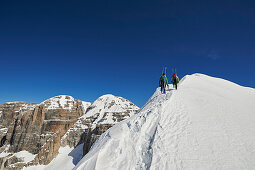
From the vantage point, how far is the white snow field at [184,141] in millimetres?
5914

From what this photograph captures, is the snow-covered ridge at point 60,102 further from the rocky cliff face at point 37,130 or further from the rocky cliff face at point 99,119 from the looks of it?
the rocky cliff face at point 99,119

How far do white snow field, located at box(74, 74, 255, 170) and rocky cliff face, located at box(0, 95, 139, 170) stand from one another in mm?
45612

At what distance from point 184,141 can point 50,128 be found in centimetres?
7689

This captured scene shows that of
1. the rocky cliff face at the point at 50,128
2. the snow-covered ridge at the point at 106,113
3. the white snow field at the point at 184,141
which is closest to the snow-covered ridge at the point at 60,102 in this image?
the rocky cliff face at the point at 50,128

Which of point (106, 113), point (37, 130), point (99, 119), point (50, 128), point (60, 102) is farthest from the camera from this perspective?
point (60, 102)

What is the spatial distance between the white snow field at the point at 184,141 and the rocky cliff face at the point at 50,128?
4561 centimetres

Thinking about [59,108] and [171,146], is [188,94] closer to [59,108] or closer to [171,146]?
[171,146]

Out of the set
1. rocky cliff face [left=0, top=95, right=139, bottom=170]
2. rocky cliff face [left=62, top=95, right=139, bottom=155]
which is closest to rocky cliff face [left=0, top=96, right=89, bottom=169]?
rocky cliff face [left=0, top=95, right=139, bottom=170]

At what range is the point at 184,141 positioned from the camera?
7.18m

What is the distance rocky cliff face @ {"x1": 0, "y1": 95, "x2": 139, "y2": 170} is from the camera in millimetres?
52969

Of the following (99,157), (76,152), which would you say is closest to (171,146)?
(99,157)

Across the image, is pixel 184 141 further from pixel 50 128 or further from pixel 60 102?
pixel 60 102

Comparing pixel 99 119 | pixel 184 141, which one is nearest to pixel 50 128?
pixel 99 119

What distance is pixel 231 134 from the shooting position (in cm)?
719
